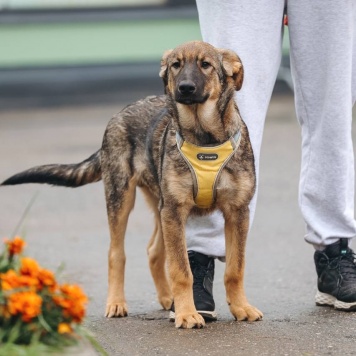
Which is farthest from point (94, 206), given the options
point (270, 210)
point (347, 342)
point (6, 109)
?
point (6, 109)

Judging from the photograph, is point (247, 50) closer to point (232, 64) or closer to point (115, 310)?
point (232, 64)

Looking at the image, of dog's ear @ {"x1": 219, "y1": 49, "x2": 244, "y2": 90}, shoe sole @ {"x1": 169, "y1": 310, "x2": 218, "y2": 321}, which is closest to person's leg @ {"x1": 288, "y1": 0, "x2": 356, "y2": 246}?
dog's ear @ {"x1": 219, "y1": 49, "x2": 244, "y2": 90}

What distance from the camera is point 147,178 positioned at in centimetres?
557

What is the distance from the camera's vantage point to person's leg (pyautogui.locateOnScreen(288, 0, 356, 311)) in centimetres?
530

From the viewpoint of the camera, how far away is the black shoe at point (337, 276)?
537 centimetres

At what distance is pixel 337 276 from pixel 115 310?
109 cm

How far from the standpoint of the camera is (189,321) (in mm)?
4984

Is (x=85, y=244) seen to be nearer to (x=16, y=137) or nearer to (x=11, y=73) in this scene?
(x=16, y=137)

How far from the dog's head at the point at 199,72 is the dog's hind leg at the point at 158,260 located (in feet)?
2.87

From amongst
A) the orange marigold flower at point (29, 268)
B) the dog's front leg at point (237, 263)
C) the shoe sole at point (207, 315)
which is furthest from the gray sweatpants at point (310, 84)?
the orange marigold flower at point (29, 268)

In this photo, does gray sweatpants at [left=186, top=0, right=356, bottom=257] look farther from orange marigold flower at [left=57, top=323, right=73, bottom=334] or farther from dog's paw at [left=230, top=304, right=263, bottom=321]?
orange marigold flower at [left=57, top=323, right=73, bottom=334]

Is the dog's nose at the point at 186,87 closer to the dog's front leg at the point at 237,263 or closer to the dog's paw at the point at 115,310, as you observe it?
the dog's front leg at the point at 237,263

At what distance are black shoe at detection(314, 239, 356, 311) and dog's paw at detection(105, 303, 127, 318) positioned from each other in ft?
3.12

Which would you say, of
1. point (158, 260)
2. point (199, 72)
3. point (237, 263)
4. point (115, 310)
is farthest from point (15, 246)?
point (158, 260)
